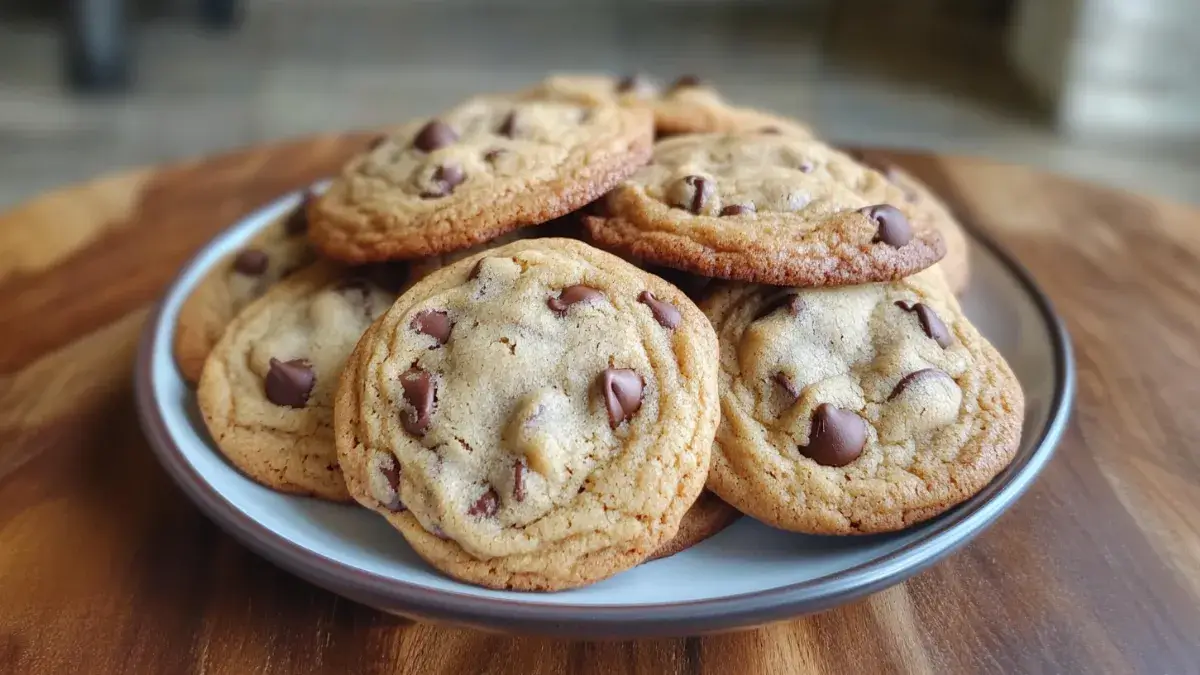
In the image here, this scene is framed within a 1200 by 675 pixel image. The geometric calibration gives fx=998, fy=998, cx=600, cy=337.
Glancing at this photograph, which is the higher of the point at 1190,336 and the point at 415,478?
the point at 415,478

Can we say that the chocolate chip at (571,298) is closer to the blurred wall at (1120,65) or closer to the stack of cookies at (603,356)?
the stack of cookies at (603,356)

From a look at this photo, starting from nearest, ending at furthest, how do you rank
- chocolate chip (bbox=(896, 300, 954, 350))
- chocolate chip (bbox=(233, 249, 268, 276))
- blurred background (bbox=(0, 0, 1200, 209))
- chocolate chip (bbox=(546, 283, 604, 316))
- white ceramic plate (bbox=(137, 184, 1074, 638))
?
white ceramic plate (bbox=(137, 184, 1074, 638))
chocolate chip (bbox=(546, 283, 604, 316))
chocolate chip (bbox=(896, 300, 954, 350))
chocolate chip (bbox=(233, 249, 268, 276))
blurred background (bbox=(0, 0, 1200, 209))

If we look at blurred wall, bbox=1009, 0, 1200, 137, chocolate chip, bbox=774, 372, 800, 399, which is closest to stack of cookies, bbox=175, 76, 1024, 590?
chocolate chip, bbox=774, 372, 800, 399

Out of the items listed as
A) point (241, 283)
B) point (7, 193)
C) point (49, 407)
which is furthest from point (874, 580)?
point (7, 193)

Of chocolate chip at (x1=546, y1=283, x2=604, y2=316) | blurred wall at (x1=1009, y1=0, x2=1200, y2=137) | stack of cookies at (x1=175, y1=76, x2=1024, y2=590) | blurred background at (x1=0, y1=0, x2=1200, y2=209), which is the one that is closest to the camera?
stack of cookies at (x1=175, y1=76, x2=1024, y2=590)

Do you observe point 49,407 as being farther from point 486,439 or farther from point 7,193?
point 7,193

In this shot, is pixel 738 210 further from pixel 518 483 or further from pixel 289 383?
pixel 289 383

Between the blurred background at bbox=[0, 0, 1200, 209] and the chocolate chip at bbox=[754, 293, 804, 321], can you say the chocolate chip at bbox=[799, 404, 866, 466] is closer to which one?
the chocolate chip at bbox=[754, 293, 804, 321]
